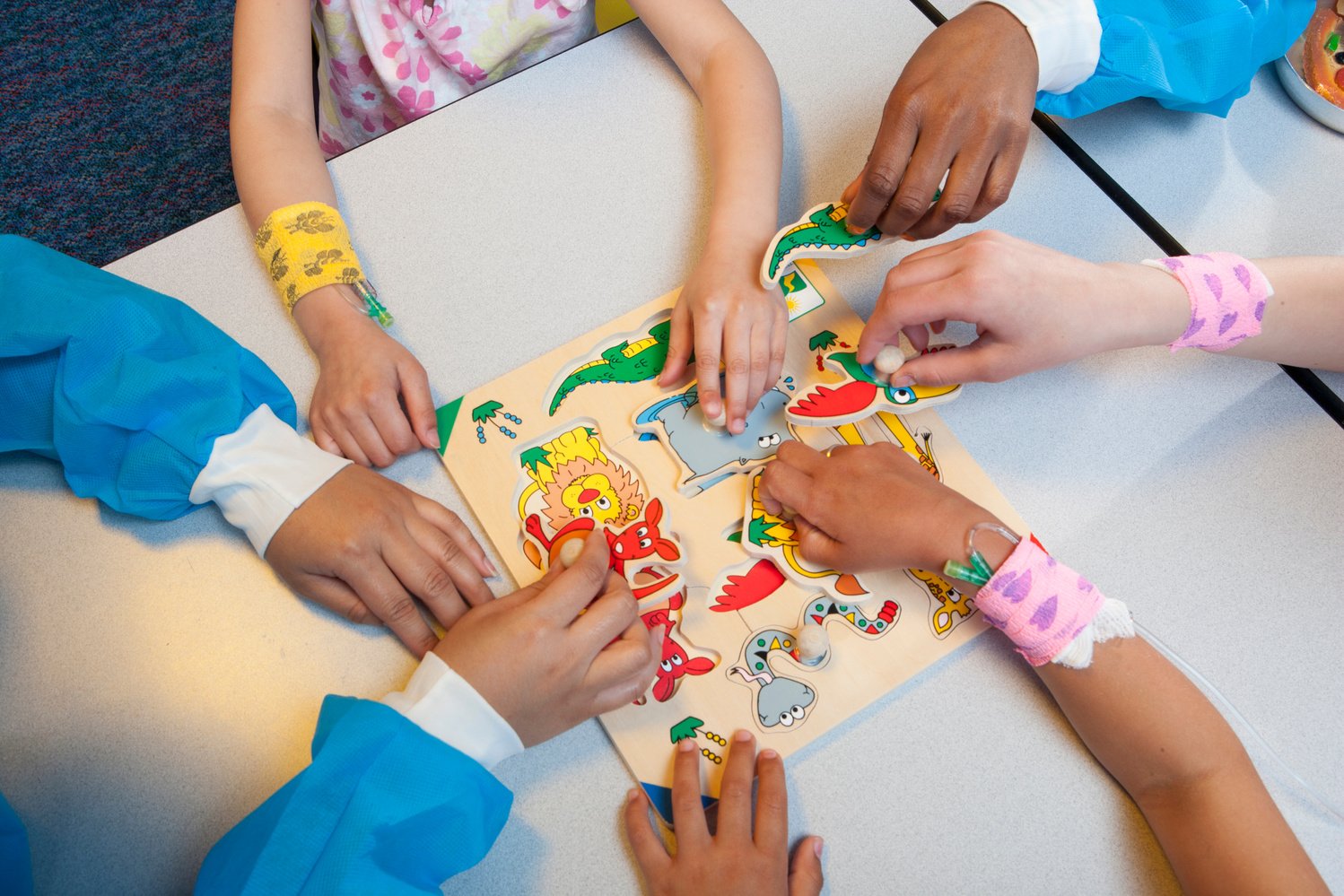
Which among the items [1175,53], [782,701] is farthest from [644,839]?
[1175,53]

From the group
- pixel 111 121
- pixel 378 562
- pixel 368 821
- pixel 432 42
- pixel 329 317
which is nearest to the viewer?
pixel 368 821

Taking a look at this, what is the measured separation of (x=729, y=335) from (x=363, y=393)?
1.04 ft

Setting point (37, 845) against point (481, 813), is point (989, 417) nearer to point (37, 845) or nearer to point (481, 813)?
point (481, 813)

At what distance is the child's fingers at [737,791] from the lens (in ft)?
2.13

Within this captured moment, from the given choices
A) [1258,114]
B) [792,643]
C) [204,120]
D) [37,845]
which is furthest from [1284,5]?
[204,120]

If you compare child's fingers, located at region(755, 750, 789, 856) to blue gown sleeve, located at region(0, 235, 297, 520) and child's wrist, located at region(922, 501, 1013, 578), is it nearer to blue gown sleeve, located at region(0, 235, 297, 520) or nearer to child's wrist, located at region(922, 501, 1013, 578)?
child's wrist, located at region(922, 501, 1013, 578)

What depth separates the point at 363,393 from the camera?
2.54 feet

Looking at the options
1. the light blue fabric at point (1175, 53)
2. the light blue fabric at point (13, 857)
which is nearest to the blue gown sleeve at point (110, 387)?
the light blue fabric at point (13, 857)

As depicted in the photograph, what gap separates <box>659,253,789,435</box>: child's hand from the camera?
775mm

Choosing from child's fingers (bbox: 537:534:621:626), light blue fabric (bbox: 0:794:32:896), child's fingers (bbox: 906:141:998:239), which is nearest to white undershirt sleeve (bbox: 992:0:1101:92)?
child's fingers (bbox: 906:141:998:239)

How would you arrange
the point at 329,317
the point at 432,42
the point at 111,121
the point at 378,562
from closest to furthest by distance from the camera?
1. the point at 378,562
2. the point at 329,317
3. the point at 432,42
4. the point at 111,121

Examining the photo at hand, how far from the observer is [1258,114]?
0.93m

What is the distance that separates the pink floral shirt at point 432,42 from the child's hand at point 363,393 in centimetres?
40

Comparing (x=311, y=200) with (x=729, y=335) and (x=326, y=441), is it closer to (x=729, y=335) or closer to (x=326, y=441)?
(x=326, y=441)
